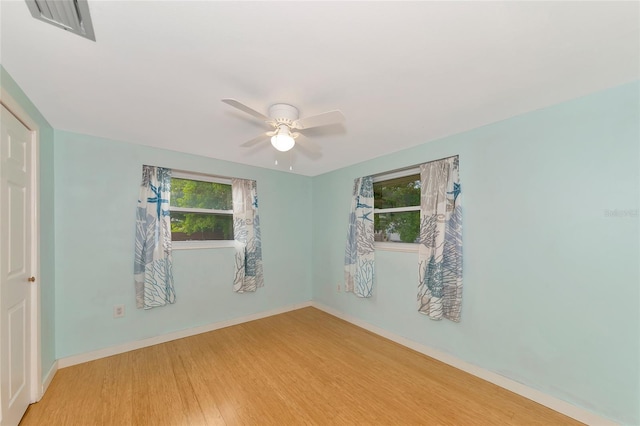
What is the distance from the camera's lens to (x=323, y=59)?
4.68ft

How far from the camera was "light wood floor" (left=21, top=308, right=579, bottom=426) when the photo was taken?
179 cm

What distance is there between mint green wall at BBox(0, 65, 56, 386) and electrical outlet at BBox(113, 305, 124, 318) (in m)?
0.45

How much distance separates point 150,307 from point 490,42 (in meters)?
3.74

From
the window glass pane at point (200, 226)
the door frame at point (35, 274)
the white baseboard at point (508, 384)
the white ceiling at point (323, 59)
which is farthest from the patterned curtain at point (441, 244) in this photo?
the door frame at point (35, 274)

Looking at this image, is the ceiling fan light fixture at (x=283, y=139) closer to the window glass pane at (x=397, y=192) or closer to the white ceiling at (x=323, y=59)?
the white ceiling at (x=323, y=59)

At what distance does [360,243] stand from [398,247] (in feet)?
1.63

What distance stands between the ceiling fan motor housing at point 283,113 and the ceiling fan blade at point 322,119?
59mm

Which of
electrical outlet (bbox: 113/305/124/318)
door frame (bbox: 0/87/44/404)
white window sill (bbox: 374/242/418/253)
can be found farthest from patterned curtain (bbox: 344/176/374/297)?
door frame (bbox: 0/87/44/404)

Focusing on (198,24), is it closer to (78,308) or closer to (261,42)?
(261,42)

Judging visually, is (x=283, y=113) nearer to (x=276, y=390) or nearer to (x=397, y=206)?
(x=397, y=206)

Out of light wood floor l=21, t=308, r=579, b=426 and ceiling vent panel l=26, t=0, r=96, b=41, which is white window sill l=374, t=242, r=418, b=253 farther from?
Result: ceiling vent panel l=26, t=0, r=96, b=41

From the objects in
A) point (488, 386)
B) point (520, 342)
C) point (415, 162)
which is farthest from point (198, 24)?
point (488, 386)

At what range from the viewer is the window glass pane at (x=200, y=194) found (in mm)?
3225

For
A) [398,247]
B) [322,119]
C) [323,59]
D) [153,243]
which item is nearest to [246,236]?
[153,243]
